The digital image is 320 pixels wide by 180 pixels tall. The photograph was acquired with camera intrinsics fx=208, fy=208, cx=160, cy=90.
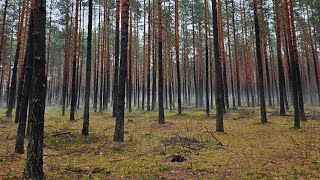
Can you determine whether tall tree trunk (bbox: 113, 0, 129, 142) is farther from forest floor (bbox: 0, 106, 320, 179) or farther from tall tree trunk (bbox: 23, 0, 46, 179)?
tall tree trunk (bbox: 23, 0, 46, 179)

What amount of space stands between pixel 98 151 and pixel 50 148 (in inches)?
84.4

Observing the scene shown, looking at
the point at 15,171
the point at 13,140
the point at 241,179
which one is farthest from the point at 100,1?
the point at 241,179

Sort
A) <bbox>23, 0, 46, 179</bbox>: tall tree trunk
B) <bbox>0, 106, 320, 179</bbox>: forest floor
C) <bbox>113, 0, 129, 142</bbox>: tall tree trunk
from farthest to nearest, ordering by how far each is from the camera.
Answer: <bbox>113, 0, 129, 142</bbox>: tall tree trunk, <bbox>0, 106, 320, 179</bbox>: forest floor, <bbox>23, 0, 46, 179</bbox>: tall tree trunk

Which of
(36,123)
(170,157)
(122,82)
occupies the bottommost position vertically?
(170,157)

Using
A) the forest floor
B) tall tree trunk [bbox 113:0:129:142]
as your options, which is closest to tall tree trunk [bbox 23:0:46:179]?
the forest floor

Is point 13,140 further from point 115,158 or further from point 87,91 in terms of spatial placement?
point 115,158

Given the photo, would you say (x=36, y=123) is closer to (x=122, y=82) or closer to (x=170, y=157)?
(x=170, y=157)

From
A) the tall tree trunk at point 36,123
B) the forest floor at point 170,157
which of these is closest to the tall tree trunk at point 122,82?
the forest floor at point 170,157

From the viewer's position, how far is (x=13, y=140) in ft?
33.0

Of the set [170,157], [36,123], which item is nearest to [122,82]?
[170,157]

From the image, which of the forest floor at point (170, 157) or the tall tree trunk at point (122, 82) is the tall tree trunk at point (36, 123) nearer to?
the forest floor at point (170, 157)

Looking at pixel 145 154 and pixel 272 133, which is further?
pixel 272 133

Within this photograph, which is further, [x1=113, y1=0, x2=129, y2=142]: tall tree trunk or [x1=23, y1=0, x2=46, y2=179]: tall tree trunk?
[x1=113, y1=0, x2=129, y2=142]: tall tree trunk

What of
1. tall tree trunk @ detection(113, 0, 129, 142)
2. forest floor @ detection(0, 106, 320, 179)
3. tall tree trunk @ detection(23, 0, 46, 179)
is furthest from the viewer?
tall tree trunk @ detection(113, 0, 129, 142)
